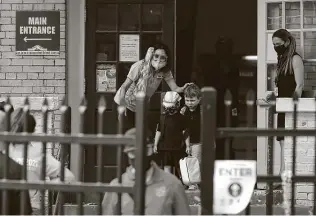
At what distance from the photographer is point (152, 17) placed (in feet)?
29.2

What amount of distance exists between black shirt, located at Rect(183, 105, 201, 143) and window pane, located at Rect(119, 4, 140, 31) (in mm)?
1277

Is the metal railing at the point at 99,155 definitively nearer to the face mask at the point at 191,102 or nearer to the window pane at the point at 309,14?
the face mask at the point at 191,102

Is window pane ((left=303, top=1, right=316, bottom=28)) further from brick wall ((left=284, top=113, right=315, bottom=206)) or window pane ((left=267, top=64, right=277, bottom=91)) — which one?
brick wall ((left=284, top=113, right=315, bottom=206))

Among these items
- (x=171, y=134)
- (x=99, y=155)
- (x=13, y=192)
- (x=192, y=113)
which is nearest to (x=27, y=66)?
(x=171, y=134)

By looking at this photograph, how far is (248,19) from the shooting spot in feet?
42.4

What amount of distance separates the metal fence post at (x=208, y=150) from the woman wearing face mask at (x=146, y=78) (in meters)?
4.11

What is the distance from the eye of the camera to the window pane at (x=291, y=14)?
339 inches

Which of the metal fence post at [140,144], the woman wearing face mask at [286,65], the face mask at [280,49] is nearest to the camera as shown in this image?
the metal fence post at [140,144]

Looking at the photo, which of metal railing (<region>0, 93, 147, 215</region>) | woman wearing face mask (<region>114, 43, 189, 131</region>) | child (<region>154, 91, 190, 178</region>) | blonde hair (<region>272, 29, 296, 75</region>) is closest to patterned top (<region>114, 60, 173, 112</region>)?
woman wearing face mask (<region>114, 43, 189, 131</region>)

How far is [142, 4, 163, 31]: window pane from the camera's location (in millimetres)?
8883

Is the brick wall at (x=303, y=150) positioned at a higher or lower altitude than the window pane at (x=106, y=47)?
lower

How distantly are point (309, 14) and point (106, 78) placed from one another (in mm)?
2634

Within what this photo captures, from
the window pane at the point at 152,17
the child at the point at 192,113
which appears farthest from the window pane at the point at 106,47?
the child at the point at 192,113

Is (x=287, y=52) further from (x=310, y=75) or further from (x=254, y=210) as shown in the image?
(x=254, y=210)
